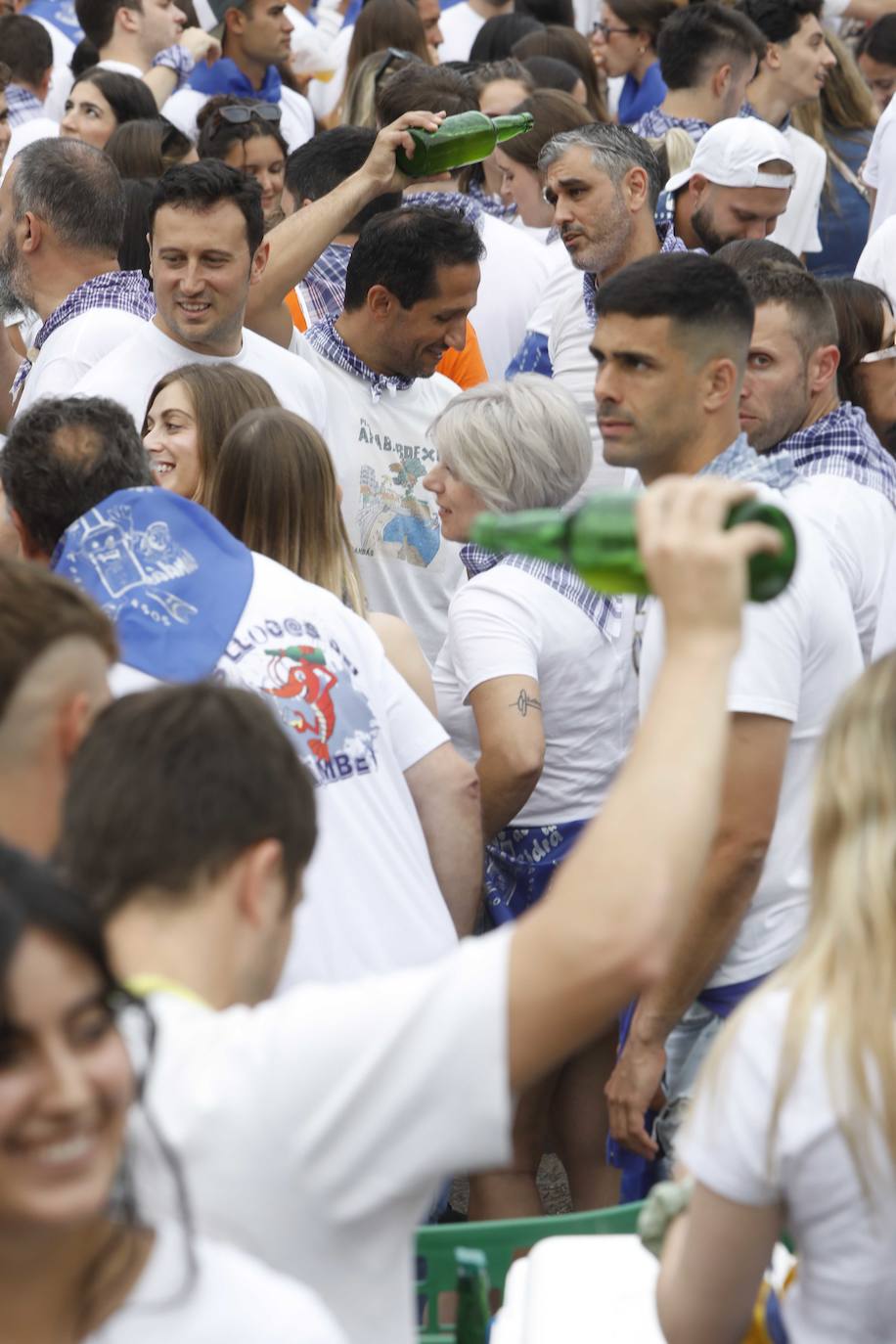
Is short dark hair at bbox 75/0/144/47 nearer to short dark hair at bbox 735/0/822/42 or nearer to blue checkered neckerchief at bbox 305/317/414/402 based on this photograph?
short dark hair at bbox 735/0/822/42

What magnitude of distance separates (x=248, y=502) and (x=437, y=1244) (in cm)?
128

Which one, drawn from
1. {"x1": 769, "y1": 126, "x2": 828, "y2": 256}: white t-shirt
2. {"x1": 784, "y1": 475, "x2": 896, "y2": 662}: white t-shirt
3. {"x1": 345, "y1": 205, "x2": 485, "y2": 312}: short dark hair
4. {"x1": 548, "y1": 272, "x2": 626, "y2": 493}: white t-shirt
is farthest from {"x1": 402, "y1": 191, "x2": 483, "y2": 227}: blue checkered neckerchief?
{"x1": 784, "y1": 475, "x2": 896, "y2": 662}: white t-shirt

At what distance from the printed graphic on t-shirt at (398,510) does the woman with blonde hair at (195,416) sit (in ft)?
2.49

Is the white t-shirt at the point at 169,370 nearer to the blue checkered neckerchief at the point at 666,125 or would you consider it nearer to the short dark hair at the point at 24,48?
the blue checkered neckerchief at the point at 666,125

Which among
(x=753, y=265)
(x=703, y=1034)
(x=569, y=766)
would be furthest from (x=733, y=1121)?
(x=753, y=265)

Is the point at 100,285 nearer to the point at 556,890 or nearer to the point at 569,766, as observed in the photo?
the point at 569,766

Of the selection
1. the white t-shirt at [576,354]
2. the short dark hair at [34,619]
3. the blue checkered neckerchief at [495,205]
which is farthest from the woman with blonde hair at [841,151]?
the short dark hair at [34,619]

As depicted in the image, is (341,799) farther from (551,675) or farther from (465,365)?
(465,365)

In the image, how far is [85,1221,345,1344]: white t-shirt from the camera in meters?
1.36

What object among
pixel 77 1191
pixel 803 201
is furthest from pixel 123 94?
pixel 77 1191

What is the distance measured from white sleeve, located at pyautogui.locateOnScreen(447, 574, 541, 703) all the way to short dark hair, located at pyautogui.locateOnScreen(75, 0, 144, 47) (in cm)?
565

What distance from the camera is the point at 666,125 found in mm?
7141

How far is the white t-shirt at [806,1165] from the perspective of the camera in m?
1.68

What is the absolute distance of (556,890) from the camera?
150 cm
